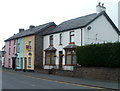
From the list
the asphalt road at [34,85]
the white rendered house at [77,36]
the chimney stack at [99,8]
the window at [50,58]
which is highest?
the chimney stack at [99,8]

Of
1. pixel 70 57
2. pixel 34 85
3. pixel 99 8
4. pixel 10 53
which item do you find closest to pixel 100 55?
pixel 70 57

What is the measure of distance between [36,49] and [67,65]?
9149 millimetres

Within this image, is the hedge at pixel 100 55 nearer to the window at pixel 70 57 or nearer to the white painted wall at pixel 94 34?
the window at pixel 70 57

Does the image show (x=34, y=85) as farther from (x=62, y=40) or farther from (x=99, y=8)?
(x=99, y=8)

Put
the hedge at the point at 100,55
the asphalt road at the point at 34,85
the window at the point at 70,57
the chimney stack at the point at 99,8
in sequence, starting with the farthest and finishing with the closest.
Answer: the chimney stack at the point at 99,8, the window at the point at 70,57, the hedge at the point at 100,55, the asphalt road at the point at 34,85

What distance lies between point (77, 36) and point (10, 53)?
77.6 ft

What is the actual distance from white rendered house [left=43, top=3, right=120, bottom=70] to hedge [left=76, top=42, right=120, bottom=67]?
3.76 m

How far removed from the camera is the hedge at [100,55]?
21125mm

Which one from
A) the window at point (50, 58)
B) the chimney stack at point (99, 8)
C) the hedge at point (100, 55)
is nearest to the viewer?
the hedge at point (100, 55)

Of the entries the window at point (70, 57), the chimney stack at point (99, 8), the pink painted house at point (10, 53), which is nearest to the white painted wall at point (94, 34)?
the window at point (70, 57)

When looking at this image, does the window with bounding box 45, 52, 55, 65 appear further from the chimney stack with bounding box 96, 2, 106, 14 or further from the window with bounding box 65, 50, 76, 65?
the chimney stack with bounding box 96, 2, 106, 14

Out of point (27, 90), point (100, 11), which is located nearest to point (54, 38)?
point (100, 11)

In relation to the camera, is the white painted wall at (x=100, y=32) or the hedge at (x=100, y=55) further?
the white painted wall at (x=100, y=32)

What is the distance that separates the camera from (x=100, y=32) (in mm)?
30688
